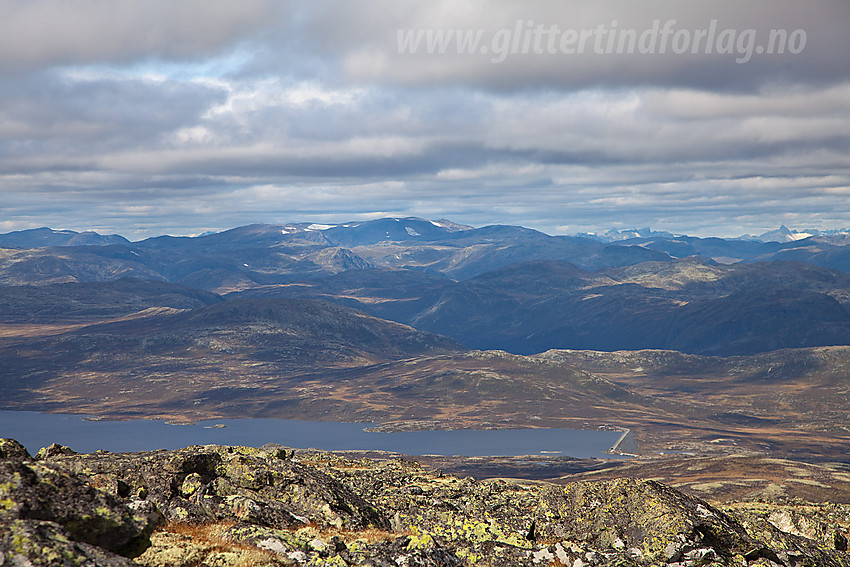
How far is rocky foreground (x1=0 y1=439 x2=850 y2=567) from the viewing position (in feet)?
62.7

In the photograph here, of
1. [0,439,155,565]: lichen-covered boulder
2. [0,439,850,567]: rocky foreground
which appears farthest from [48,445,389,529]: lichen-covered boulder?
[0,439,155,565]: lichen-covered boulder

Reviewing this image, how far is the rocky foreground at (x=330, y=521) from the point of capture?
1912cm

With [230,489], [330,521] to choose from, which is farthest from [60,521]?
[330,521]

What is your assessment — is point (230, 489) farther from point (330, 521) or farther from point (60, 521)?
point (60, 521)

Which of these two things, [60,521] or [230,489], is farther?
[230,489]

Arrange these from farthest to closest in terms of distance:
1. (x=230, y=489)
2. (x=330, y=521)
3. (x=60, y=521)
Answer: (x=230, y=489)
(x=330, y=521)
(x=60, y=521)

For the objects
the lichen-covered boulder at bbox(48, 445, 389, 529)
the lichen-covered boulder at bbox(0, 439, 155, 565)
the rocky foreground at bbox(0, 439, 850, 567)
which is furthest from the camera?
the lichen-covered boulder at bbox(48, 445, 389, 529)

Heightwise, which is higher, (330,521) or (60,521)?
(60,521)

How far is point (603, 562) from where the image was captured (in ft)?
92.0

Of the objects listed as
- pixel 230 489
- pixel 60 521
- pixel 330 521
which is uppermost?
pixel 60 521

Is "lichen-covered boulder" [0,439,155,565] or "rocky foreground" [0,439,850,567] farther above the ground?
"lichen-covered boulder" [0,439,155,565]

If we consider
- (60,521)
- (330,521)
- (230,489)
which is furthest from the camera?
(230,489)

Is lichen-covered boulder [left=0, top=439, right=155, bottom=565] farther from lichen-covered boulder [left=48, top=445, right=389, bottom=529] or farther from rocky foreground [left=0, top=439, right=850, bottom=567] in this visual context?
lichen-covered boulder [left=48, top=445, right=389, bottom=529]

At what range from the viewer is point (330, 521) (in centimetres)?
3331
